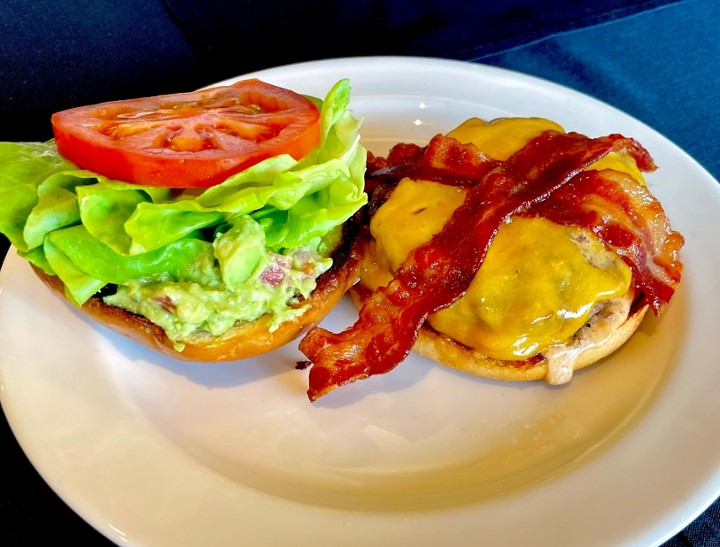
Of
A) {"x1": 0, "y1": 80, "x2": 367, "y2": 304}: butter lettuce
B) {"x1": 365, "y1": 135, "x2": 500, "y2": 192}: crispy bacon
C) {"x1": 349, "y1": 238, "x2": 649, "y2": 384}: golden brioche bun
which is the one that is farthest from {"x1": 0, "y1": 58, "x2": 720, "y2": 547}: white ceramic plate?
{"x1": 365, "y1": 135, "x2": 500, "y2": 192}: crispy bacon

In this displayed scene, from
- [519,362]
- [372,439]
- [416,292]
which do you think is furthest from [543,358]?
[372,439]

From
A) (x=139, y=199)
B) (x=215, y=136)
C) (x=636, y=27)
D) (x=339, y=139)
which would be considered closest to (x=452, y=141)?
(x=339, y=139)

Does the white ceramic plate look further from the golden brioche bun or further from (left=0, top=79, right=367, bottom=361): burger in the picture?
(left=0, top=79, right=367, bottom=361): burger

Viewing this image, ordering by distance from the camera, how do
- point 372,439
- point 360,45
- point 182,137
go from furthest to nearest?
point 360,45
point 372,439
point 182,137

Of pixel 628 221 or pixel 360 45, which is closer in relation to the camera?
pixel 628 221

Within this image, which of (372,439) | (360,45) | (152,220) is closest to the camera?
(152,220)

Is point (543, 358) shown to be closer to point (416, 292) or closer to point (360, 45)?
point (416, 292)

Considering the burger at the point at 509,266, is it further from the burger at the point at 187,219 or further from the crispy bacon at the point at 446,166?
the burger at the point at 187,219

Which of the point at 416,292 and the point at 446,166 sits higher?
the point at 446,166
